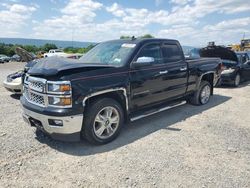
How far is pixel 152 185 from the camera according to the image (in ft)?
10.5

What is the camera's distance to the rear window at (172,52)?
227 inches

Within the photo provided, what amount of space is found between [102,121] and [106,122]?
97 mm

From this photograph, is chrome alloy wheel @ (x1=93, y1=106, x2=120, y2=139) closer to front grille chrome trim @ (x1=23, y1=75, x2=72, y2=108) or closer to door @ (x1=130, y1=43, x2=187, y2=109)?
door @ (x1=130, y1=43, x2=187, y2=109)

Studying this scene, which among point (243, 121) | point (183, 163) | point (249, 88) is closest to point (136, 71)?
point (183, 163)

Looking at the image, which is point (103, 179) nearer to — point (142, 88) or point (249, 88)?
point (142, 88)

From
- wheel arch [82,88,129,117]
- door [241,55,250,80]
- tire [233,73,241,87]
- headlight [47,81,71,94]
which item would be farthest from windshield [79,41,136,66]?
door [241,55,250,80]

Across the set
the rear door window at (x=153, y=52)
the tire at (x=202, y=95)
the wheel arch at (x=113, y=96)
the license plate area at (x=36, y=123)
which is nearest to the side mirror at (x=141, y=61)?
the rear door window at (x=153, y=52)

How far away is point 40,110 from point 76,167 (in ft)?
3.67

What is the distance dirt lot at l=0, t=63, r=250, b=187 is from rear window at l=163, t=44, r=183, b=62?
4.74 ft

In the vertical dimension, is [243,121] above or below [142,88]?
below

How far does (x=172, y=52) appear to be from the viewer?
5.99 meters

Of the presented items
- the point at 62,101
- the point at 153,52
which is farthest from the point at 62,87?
the point at 153,52

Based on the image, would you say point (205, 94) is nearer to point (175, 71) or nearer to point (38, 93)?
point (175, 71)

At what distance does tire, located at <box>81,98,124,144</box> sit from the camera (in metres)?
4.16
